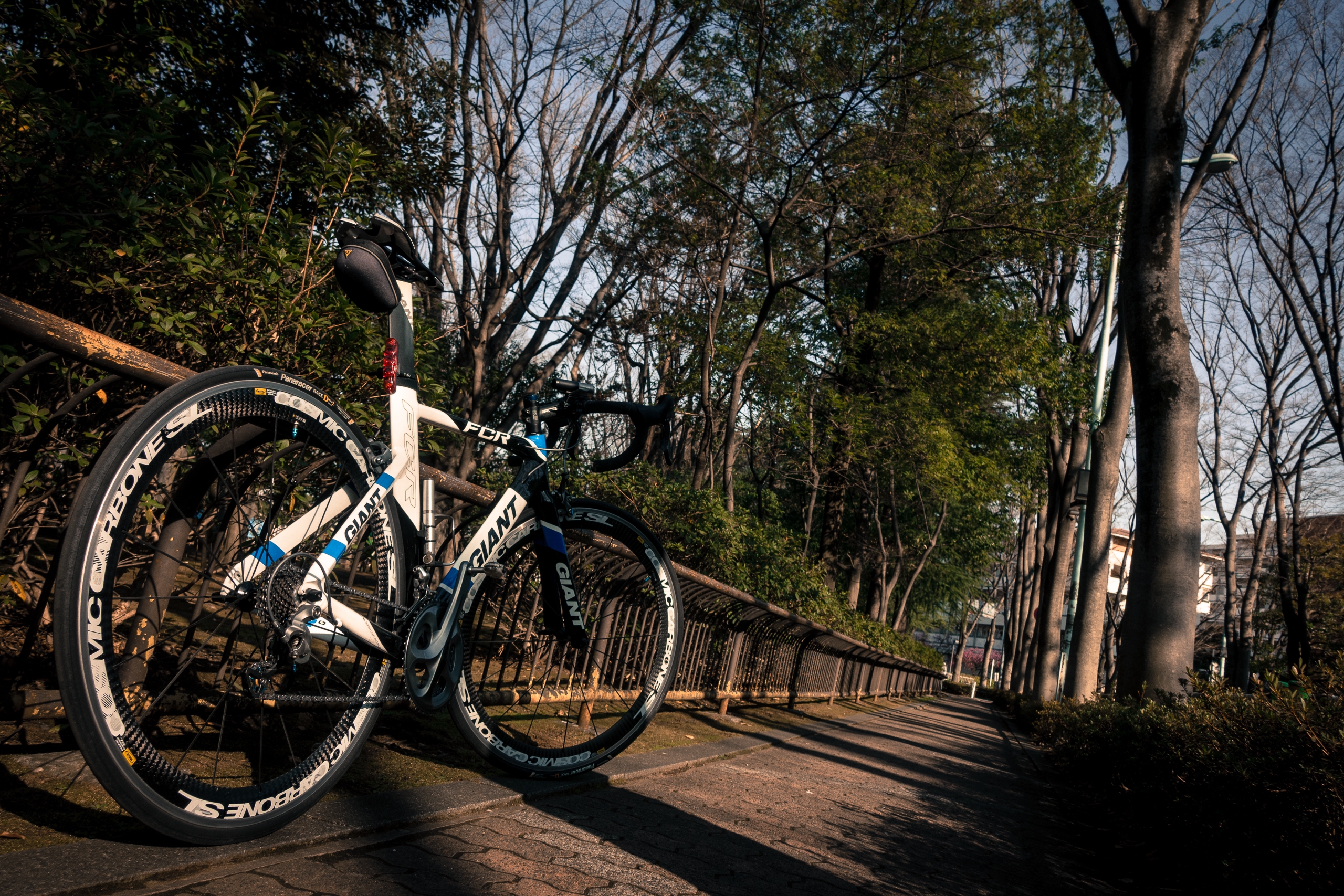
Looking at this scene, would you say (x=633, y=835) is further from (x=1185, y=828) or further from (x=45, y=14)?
(x=45, y=14)

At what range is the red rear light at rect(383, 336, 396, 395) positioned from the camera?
264 cm

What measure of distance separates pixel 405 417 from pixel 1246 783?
3.54 meters

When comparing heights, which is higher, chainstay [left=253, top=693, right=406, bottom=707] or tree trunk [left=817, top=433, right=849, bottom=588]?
tree trunk [left=817, top=433, right=849, bottom=588]

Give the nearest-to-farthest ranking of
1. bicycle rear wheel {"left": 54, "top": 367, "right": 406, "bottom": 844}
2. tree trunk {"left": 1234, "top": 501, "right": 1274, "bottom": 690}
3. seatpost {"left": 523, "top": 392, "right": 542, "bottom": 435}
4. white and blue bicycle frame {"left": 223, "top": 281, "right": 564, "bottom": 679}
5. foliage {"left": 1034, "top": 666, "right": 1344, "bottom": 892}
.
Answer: bicycle rear wheel {"left": 54, "top": 367, "right": 406, "bottom": 844}
white and blue bicycle frame {"left": 223, "top": 281, "right": 564, "bottom": 679}
foliage {"left": 1034, "top": 666, "right": 1344, "bottom": 892}
seatpost {"left": 523, "top": 392, "right": 542, "bottom": 435}
tree trunk {"left": 1234, "top": 501, "right": 1274, "bottom": 690}

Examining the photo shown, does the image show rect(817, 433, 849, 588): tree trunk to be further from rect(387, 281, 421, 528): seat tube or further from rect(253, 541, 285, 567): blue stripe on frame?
rect(253, 541, 285, 567): blue stripe on frame

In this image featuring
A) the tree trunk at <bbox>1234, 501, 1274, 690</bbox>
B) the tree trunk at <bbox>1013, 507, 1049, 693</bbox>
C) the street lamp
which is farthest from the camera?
the tree trunk at <bbox>1013, 507, 1049, 693</bbox>

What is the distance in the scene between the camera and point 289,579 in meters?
2.17

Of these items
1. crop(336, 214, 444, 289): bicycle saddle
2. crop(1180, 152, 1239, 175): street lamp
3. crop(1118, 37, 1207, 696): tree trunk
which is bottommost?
crop(336, 214, 444, 289): bicycle saddle

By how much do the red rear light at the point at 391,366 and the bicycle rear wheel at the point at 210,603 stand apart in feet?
0.85

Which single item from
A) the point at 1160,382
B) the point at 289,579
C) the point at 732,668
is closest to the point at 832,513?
the point at 732,668

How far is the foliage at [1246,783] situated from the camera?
9.61ft

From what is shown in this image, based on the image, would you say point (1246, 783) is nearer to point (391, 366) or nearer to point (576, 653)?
point (576, 653)

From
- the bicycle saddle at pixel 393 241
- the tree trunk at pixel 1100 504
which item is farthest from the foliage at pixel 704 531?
the tree trunk at pixel 1100 504

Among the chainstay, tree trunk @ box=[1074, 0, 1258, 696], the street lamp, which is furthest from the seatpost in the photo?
the street lamp
